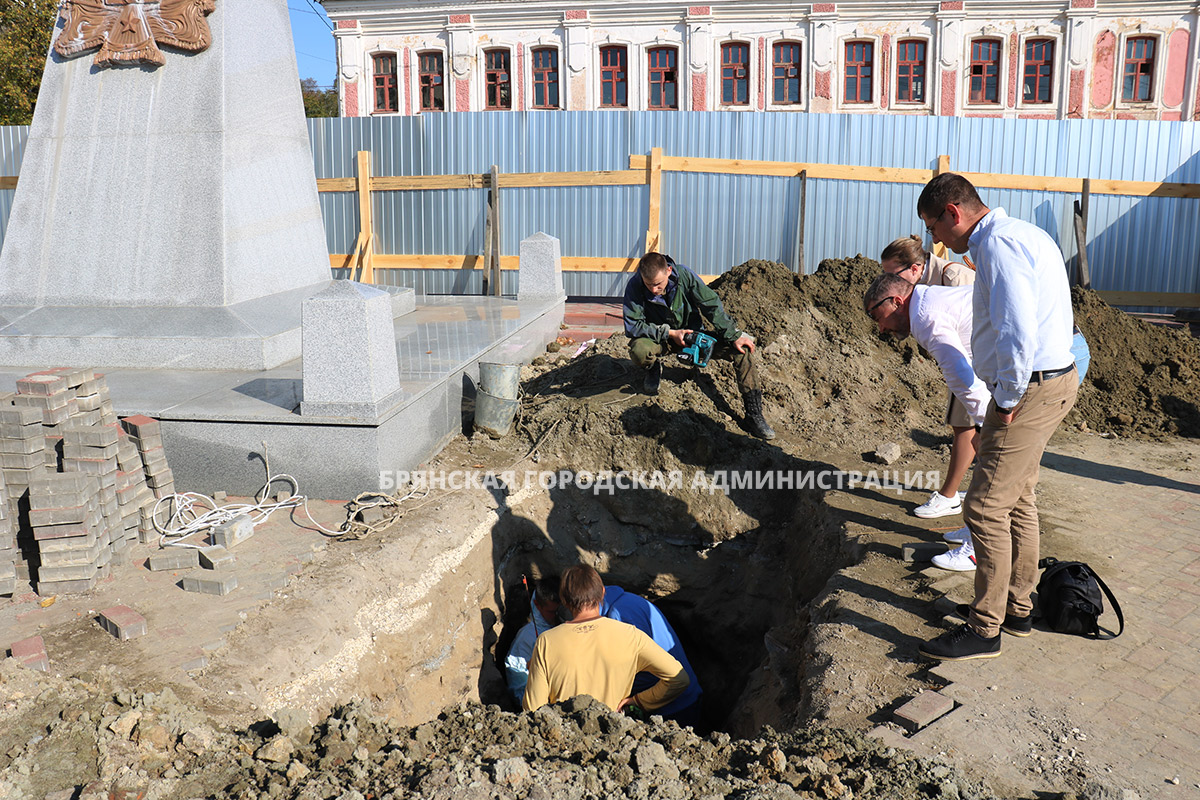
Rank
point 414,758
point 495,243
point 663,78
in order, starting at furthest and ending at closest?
1. point 663,78
2. point 495,243
3. point 414,758

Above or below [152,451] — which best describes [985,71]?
Answer: above

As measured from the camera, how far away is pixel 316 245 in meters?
8.29

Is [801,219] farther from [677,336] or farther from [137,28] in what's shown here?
[137,28]

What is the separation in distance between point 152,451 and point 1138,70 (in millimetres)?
24020

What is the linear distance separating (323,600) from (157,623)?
0.73 metres

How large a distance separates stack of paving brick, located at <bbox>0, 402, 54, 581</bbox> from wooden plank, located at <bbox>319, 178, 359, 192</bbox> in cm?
912

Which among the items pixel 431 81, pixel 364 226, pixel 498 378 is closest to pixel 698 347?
pixel 498 378

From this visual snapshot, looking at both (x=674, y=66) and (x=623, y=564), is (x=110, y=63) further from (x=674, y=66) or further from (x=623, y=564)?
(x=674, y=66)

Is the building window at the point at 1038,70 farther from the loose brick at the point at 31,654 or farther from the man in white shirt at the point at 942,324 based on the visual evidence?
the loose brick at the point at 31,654

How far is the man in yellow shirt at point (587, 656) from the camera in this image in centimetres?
386

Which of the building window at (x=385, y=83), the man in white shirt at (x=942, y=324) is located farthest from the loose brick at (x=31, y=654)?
the building window at (x=385, y=83)

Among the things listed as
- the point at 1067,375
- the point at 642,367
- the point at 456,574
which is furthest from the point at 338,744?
the point at 642,367

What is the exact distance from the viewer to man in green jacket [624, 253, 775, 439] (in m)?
6.58

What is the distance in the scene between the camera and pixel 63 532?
4148 millimetres
